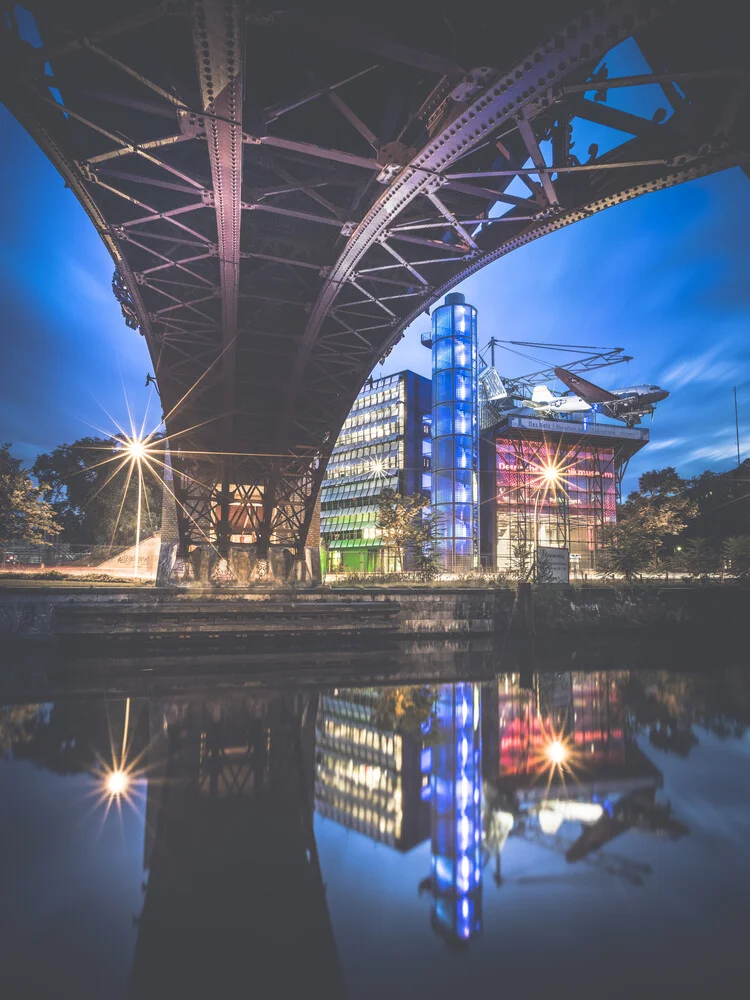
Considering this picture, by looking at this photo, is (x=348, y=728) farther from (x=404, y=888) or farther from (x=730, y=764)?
(x=730, y=764)

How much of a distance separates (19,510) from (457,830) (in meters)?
45.1

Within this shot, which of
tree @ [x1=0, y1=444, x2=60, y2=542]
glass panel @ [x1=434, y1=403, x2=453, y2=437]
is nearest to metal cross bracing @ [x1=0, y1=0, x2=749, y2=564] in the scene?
tree @ [x1=0, y1=444, x2=60, y2=542]

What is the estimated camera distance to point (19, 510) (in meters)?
40.0

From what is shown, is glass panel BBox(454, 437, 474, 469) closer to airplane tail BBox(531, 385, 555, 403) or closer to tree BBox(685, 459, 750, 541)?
airplane tail BBox(531, 385, 555, 403)

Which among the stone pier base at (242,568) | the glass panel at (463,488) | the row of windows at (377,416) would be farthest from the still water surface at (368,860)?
the row of windows at (377,416)

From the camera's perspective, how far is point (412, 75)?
9.84 metres

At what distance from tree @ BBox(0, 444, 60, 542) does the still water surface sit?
1469 inches

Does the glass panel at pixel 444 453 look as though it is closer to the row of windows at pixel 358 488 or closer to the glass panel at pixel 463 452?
the glass panel at pixel 463 452

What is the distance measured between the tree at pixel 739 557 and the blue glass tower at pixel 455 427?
933 inches

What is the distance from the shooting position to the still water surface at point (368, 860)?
309cm

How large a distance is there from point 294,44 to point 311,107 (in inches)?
75.2

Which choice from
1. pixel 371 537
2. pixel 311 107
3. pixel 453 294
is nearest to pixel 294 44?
pixel 311 107

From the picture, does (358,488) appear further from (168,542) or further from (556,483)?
(168,542)

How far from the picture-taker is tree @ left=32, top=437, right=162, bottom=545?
59438 mm
